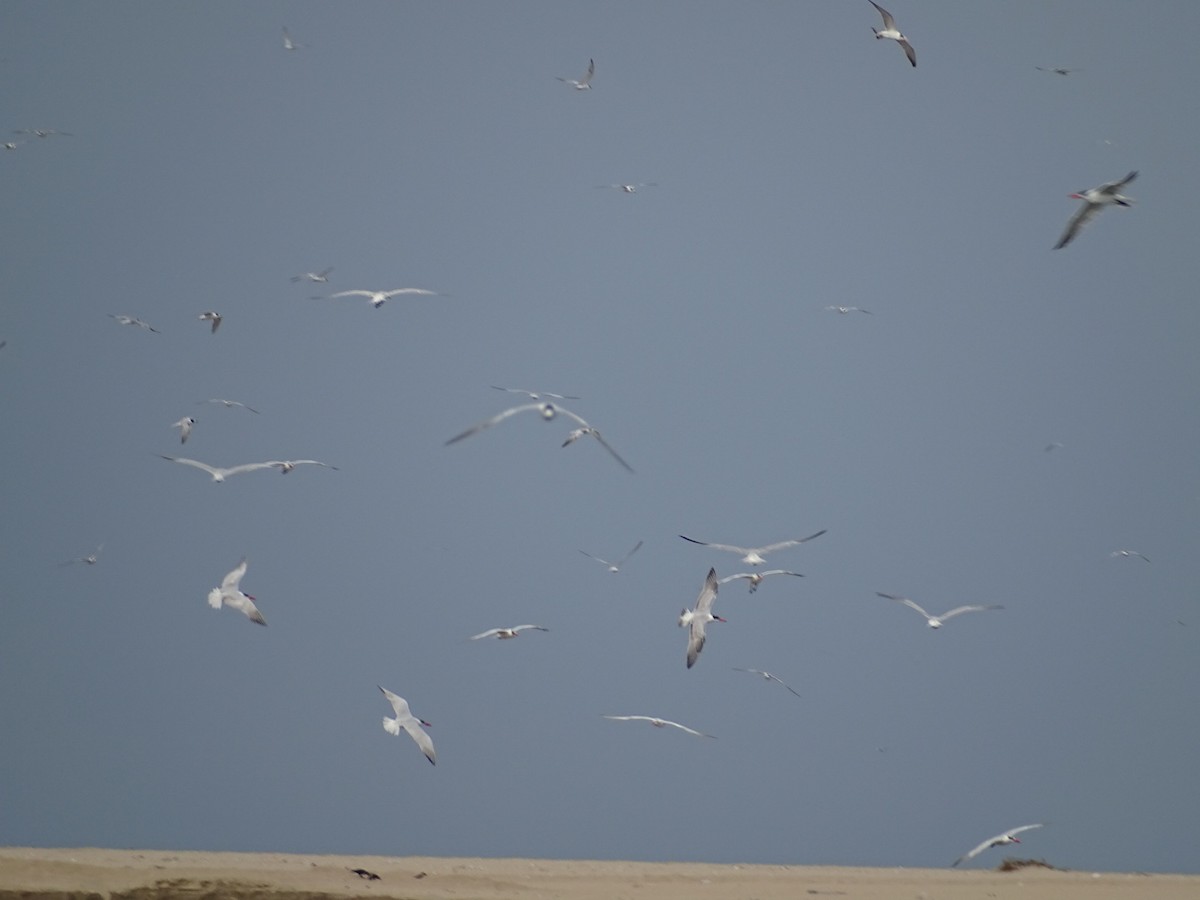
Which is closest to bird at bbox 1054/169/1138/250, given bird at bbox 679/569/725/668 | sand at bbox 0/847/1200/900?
bird at bbox 679/569/725/668

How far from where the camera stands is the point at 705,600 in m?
13.1

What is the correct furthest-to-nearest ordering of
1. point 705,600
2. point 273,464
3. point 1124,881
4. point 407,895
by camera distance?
point 1124,881, point 273,464, point 705,600, point 407,895

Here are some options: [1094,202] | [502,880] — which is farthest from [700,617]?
[1094,202]

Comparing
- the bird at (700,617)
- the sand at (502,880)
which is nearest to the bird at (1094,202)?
the bird at (700,617)

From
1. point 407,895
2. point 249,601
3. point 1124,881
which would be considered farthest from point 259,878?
point 1124,881

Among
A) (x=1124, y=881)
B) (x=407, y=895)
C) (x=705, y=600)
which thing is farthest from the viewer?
(x=1124, y=881)

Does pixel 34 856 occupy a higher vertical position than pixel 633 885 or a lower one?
lower

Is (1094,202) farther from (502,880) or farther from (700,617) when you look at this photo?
(502,880)

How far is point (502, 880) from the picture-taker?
13633mm

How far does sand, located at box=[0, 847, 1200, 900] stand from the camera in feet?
39.9

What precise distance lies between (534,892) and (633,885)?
51.8 inches

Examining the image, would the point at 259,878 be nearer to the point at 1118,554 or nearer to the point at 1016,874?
the point at 1016,874

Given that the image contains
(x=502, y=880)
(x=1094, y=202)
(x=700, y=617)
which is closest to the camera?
(x=1094, y=202)

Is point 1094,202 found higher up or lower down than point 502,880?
higher up
